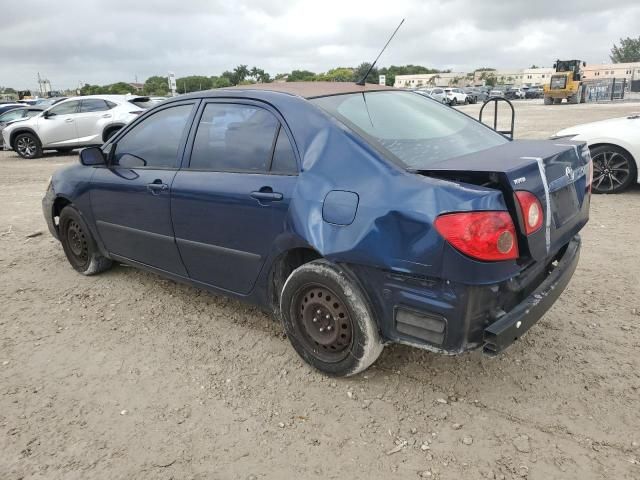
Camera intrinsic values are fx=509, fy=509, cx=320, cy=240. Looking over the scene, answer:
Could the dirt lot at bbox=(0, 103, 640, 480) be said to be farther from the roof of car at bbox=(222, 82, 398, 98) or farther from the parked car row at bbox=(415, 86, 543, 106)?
the parked car row at bbox=(415, 86, 543, 106)

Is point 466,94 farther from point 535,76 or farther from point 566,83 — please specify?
point 535,76

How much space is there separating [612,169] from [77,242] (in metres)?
6.60

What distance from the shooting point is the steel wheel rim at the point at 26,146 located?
1455cm

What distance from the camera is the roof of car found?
3039 millimetres

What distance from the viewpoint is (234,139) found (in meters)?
3.17

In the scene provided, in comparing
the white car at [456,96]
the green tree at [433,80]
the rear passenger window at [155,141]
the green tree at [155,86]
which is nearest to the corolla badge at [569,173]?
the rear passenger window at [155,141]

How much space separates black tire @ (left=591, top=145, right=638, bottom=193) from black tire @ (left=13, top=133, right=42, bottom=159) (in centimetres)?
1401

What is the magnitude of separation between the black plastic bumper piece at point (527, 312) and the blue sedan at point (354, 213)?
0.01 metres

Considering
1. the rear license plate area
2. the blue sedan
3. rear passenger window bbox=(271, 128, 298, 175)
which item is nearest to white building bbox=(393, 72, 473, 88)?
the blue sedan

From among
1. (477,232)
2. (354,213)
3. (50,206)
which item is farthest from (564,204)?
(50,206)

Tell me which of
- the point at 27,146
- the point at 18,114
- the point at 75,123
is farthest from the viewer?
the point at 18,114

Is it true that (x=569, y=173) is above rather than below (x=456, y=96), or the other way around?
below

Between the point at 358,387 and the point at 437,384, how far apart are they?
44 centimetres

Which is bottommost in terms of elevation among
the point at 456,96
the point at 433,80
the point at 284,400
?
the point at 284,400
